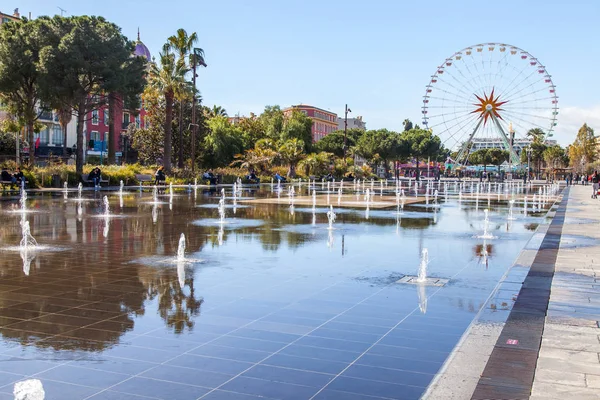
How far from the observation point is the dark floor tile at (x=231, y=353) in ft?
17.6

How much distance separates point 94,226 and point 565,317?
1172cm

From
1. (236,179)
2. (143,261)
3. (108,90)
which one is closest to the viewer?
(143,261)

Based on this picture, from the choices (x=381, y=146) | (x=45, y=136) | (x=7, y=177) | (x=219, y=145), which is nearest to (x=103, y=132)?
(x=45, y=136)

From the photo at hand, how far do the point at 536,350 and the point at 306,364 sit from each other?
74.8 inches

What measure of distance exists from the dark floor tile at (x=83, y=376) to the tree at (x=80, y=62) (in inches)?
1361

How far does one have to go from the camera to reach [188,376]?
4.86 meters

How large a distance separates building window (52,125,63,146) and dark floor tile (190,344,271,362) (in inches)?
2724

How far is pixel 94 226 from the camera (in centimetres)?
1581

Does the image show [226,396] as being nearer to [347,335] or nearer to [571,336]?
[347,335]

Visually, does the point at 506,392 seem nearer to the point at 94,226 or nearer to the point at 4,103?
the point at 94,226

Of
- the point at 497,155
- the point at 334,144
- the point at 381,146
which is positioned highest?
→ the point at 334,144

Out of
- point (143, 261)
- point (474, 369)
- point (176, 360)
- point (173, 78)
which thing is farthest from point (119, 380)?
point (173, 78)

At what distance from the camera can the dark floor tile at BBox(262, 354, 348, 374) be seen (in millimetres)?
5109

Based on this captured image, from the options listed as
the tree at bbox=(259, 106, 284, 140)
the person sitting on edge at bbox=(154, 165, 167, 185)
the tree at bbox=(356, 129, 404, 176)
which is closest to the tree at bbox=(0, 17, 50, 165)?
the person sitting on edge at bbox=(154, 165, 167, 185)
